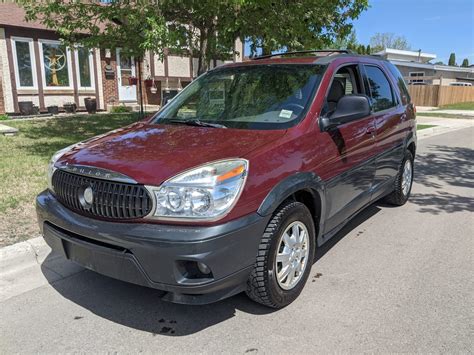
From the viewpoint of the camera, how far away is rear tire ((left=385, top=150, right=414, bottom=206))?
577 centimetres

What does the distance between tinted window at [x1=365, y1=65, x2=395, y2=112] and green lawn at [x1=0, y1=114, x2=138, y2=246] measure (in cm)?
399

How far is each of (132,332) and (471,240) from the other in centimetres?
380

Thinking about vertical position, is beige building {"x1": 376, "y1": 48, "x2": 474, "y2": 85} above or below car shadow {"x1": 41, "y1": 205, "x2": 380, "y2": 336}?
above

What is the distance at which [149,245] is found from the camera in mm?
2666

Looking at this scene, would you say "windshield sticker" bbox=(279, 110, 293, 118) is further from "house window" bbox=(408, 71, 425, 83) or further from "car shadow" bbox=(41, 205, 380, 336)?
"house window" bbox=(408, 71, 425, 83)

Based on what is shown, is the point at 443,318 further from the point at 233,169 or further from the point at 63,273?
the point at 63,273

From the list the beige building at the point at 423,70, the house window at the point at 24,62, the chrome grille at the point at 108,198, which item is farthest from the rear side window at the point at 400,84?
the beige building at the point at 423,70

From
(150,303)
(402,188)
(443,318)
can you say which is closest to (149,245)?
(150,303)

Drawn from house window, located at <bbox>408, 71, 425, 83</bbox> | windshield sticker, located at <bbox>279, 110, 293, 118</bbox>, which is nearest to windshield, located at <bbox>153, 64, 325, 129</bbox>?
windshield sticker, located at <bbox>279, 110, 293, 118</bbox>

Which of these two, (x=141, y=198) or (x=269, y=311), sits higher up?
(x=141, y=198)

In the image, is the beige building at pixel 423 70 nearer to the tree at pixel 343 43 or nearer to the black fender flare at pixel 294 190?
the tree at pixel 343 43

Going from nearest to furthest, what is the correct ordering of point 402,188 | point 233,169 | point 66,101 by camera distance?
point 233,169
point 402,188
point 66,101

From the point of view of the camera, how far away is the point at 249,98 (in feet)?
13.3

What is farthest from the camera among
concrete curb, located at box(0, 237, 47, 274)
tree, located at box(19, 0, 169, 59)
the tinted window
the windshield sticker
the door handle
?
tree, located at box(19, 0, 169, 59)
